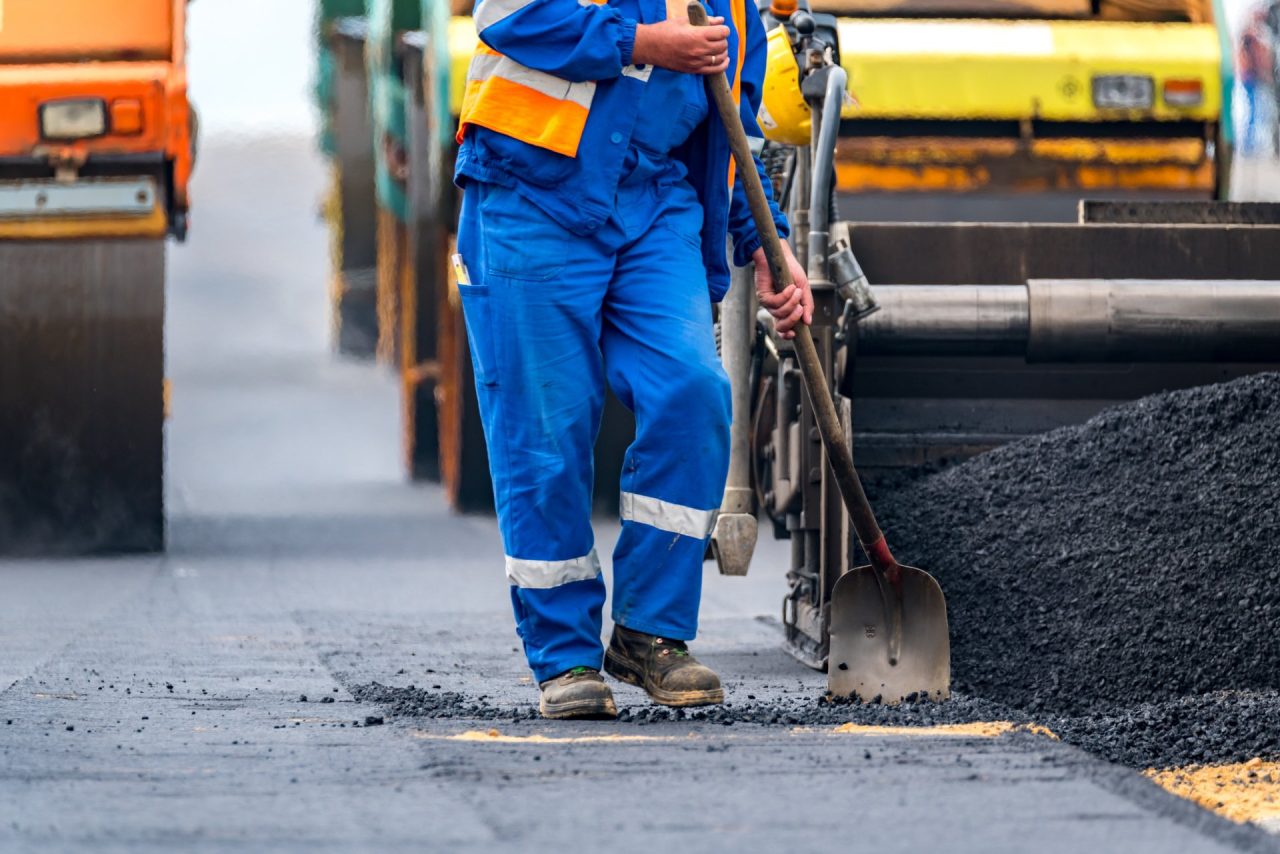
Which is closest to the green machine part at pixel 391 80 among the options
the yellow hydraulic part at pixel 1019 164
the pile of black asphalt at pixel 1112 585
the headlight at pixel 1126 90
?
the yellow hydraulic part at pixel 1019 164

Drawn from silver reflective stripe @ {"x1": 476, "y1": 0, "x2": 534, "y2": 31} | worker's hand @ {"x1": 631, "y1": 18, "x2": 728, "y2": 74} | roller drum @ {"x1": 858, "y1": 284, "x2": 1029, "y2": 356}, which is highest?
silver reflective stripe @ {"x1": 476, "y1": 0, "x2": 534, "y2": 31}

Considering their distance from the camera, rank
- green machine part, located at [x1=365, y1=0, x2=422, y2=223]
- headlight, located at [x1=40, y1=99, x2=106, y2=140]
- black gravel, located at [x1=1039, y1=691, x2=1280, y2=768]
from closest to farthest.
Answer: black gravel, located at [x1=1039, y1=691, x2=1280, y2=768]
headlight, located at [x1=40, y1=99, x2=106, y2=140]
green machine part, located at [x1=365, y1=0, x2=422, y2=223]

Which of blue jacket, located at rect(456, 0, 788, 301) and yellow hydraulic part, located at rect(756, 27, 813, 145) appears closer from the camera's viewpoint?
blue jacket, located at rect(456, 0, 788, 301)

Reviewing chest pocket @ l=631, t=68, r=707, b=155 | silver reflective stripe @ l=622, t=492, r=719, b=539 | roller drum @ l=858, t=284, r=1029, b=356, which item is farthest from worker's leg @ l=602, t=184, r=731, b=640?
roller drum @ l=858, t=284, r=1029, b=356

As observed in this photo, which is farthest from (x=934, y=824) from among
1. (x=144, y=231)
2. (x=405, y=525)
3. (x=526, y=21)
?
(x=405, y=525)

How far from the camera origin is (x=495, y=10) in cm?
389

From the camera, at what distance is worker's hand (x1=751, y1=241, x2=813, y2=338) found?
4.10 meters

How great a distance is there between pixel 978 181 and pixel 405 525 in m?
2.43

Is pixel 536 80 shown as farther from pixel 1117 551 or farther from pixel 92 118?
pixel 92 118

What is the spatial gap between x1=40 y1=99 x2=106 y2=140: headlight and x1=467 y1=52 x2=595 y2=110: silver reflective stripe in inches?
137

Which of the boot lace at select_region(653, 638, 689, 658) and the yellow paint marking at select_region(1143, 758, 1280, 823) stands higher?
the yellow paint marking at select_region(1143, 758, 1280, 823)

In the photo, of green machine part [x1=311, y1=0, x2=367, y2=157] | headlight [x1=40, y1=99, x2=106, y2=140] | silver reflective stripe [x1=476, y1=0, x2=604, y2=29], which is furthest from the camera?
green machine part [x1=311, y1=0, x2=367, y2=157]

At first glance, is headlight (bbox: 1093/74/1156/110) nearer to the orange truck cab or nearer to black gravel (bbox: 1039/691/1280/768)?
the orange truck cab

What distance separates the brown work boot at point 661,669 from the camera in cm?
389
